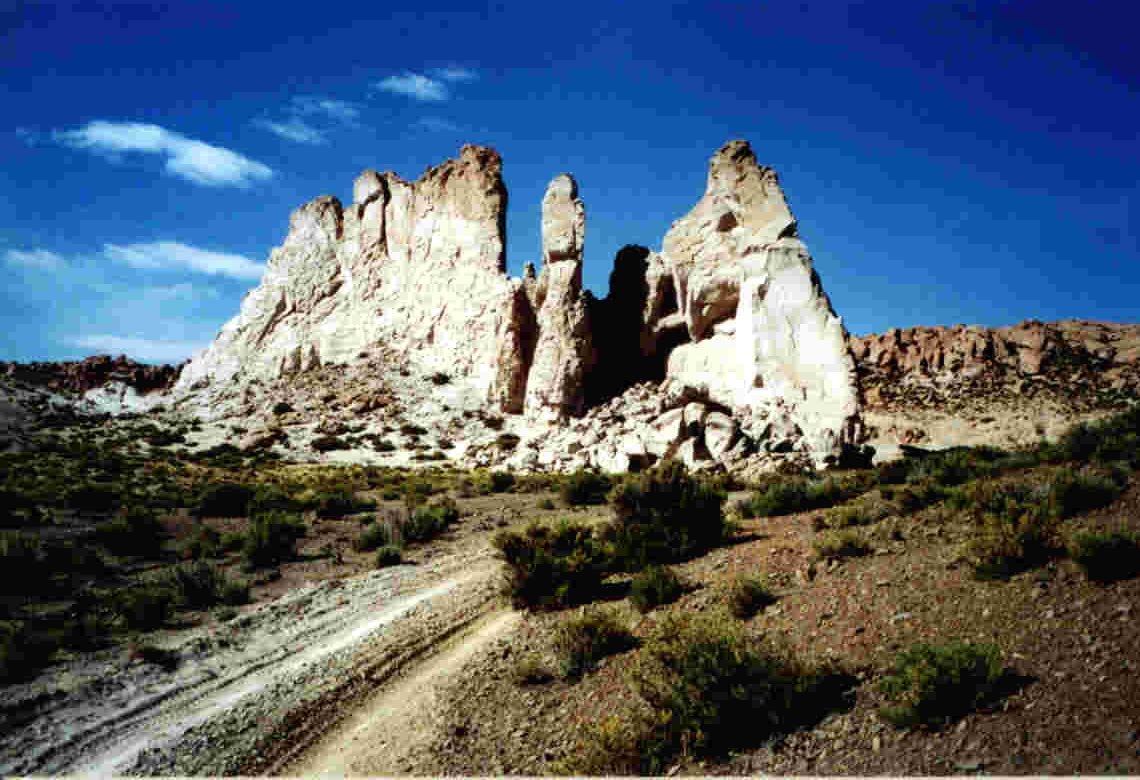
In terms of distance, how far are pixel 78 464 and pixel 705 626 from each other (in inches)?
1275

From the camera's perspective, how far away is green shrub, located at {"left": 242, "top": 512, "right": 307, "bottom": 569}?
46.9 ft

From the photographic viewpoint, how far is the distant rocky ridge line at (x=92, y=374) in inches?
2488

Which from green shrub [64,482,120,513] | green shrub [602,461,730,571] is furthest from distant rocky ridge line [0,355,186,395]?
green shrub [602,461,730,571]

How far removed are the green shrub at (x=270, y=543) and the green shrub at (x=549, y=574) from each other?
20.7 ft

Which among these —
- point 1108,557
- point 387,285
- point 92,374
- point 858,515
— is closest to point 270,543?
point 858,515

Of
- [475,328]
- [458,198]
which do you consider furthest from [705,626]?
[458,198]

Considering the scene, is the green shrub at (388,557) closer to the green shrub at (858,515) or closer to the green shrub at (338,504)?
the green shrub at (338,504)

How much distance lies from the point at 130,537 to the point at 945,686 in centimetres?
1567

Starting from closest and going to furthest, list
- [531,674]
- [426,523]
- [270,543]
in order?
[531,674] < [270,543] < [426,523]

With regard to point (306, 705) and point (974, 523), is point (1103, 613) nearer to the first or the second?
point (974, 523)

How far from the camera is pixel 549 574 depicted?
33.0 feet

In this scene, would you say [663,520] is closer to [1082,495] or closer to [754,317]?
[1082,495]

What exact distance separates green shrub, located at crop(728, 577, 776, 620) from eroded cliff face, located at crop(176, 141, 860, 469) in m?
14.9

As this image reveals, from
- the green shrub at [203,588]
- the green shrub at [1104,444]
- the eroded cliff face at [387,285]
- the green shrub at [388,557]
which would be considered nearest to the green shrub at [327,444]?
the eroded cliff face at [387,285]
